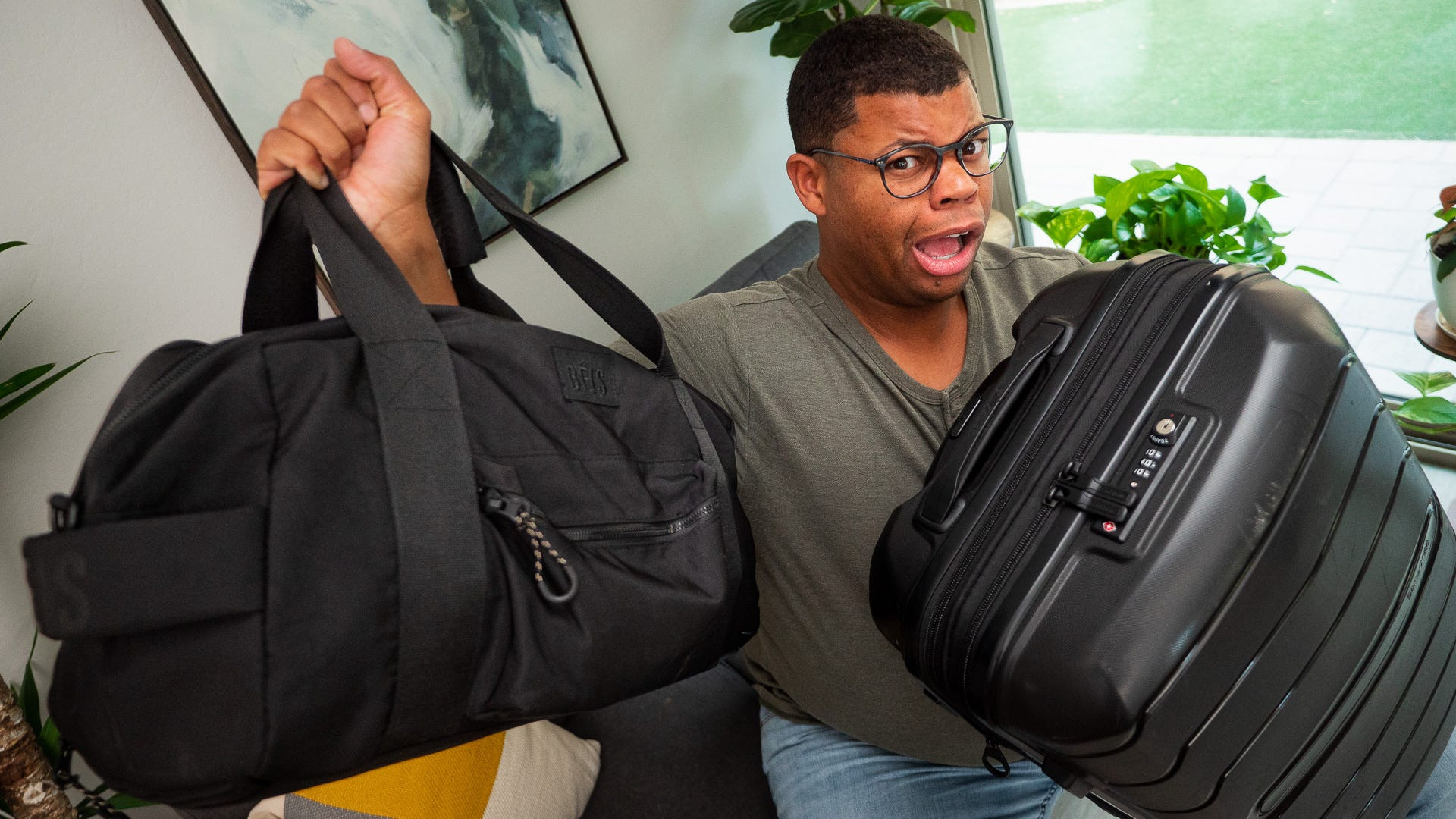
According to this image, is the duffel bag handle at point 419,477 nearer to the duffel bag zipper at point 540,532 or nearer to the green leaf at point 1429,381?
the duffel bag zipper at point 540,532

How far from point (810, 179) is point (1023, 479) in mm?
646

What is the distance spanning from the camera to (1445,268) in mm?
1518

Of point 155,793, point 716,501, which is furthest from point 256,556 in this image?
point 716,501

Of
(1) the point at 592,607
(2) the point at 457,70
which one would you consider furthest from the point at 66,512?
(2) the point at 457,70

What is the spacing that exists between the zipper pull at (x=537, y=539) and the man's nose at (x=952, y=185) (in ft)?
2.34

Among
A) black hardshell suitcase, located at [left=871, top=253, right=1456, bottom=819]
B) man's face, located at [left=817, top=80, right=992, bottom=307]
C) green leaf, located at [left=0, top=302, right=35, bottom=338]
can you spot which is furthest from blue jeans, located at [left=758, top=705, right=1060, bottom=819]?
green leaf, located at [left=0, top=302, right=35, bottom=338]

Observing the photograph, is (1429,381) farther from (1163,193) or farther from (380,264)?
(380,264)

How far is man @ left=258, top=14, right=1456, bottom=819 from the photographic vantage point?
113 centimetres

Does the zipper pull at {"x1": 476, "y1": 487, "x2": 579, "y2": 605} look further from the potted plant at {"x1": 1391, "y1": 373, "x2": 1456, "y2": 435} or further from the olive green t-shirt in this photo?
the potted plant at {"x1": 1391, "y1": 373, "x2": 1456, "y2": 435}

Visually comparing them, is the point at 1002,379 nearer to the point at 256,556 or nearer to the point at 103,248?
the point at 256,556

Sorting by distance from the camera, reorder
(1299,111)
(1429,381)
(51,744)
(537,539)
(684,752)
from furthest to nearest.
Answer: (1299,111) < (1429,381) < (684,752) < (51,744) < (537,539)

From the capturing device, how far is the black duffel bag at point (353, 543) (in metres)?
0.53

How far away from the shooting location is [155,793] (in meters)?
0.54

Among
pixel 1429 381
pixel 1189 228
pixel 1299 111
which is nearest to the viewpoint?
pixel 1429 381
